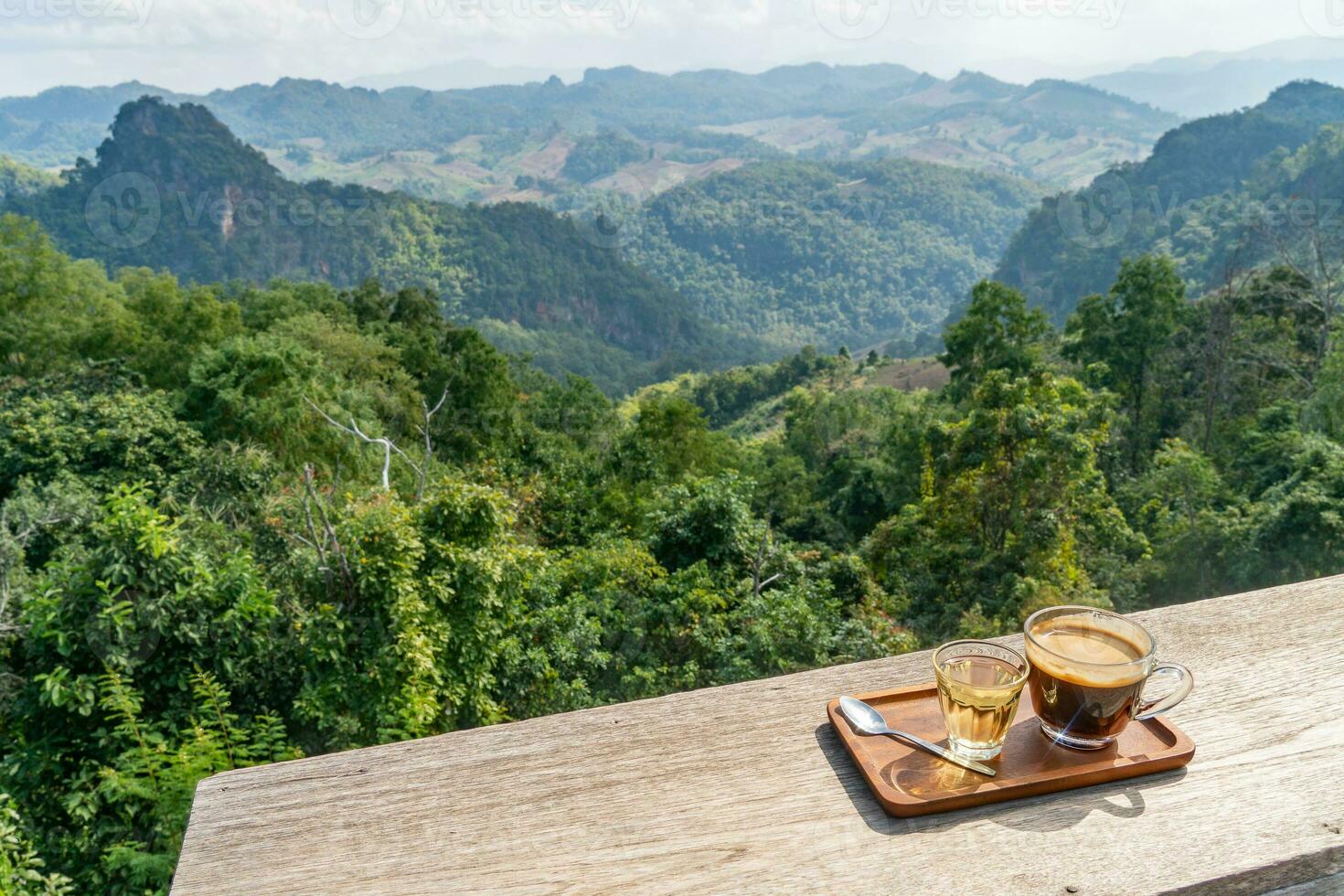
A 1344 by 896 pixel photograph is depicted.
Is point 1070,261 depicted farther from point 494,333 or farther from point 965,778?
point 965,778

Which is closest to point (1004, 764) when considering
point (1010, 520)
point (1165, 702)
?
point (1165, 702)

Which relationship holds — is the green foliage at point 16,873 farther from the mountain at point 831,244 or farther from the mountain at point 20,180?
the mountain at point 831,244

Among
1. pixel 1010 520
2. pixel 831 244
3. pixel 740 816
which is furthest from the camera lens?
pixel 831 244

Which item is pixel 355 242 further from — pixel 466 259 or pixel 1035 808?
pixel 1035 808

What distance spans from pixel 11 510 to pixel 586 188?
567 feet

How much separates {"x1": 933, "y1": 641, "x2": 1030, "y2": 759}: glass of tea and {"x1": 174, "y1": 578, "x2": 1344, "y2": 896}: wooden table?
7 cm

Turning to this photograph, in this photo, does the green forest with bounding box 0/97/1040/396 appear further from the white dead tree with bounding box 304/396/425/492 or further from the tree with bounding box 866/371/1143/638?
the tree with bounding box 866/371/1143/638

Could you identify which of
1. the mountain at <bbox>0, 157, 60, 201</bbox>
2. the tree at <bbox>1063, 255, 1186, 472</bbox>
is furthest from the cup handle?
the mountain at <bbox>0, 157, 60, 201</bbox>

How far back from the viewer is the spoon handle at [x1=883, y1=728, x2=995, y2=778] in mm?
829

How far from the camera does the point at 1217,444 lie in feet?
48.5

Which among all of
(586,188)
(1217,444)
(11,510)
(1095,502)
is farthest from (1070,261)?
(586,188)

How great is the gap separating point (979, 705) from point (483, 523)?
5801 millimetres

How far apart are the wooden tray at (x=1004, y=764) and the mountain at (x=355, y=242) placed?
7941 cm

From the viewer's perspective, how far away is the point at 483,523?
6.39 meters
